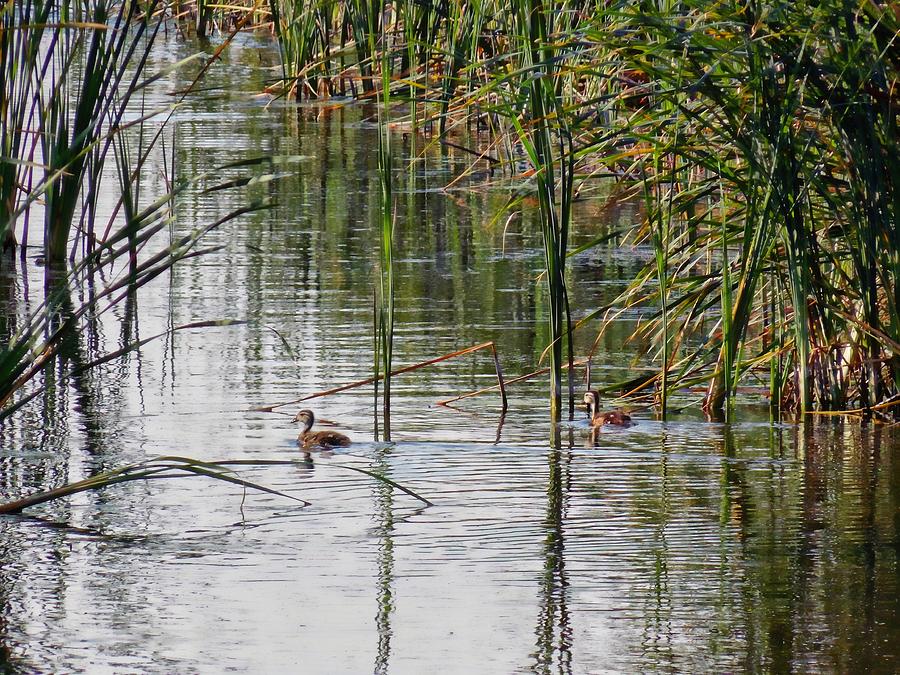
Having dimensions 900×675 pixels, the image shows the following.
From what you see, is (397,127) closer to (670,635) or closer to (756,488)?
(756,488)

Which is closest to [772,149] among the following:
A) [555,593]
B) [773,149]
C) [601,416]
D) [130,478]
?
[773,149]

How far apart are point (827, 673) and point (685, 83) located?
2.65m

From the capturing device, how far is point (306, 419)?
18.5 ft

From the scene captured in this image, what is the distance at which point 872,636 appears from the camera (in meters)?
3.77

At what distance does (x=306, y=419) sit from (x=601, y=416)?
3.50ft

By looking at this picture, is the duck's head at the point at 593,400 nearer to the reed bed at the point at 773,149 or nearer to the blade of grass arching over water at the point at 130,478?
the reed bed at the point at 773,149

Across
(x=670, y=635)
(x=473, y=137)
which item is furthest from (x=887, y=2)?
(x=473, y=137)

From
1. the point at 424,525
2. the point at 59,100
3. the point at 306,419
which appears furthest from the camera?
the point at 59,100

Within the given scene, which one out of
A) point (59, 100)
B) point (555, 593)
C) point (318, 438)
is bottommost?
point (555, 593)

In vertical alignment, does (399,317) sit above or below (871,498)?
above

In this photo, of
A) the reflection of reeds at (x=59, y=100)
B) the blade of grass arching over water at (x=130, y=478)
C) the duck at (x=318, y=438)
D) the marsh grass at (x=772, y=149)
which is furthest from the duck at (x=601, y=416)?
the reflection of reeds at (x=59, y=100)

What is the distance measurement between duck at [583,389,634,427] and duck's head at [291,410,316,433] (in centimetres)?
102

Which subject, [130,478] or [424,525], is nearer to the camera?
[130,478]

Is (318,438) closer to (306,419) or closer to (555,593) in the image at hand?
(306,419)
